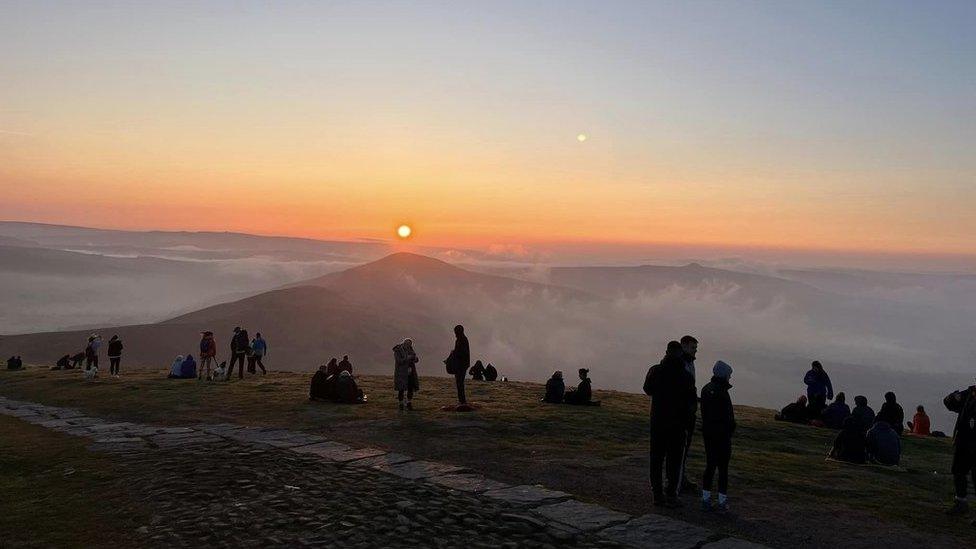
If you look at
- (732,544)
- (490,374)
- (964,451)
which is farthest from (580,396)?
(732,544)

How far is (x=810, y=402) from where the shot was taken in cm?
2012

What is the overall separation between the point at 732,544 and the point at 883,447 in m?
8.39

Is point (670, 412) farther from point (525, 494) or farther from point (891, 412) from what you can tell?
point (891, 412)

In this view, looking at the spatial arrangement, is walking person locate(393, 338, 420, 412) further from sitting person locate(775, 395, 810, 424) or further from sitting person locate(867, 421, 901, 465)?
sitting person locate(775, 395, 810, 424)

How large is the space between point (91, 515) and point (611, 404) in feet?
55.6

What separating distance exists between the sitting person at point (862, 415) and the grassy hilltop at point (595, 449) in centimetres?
128

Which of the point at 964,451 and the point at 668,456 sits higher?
the point at 964,451

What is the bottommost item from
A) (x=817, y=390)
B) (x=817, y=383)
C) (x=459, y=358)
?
(x=817, y=390)

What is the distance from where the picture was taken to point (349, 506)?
8.40 m

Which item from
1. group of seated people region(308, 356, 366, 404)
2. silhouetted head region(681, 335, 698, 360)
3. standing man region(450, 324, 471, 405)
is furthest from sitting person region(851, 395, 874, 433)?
group of seated people region(308, 356, 366, 404)

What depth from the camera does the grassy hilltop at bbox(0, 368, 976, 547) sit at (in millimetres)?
8602

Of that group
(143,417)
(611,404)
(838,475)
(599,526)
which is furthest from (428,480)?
(611,404)

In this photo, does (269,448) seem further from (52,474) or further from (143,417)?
(143,417)

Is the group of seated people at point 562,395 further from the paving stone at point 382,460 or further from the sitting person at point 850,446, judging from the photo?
the paving stone at point 382,460
